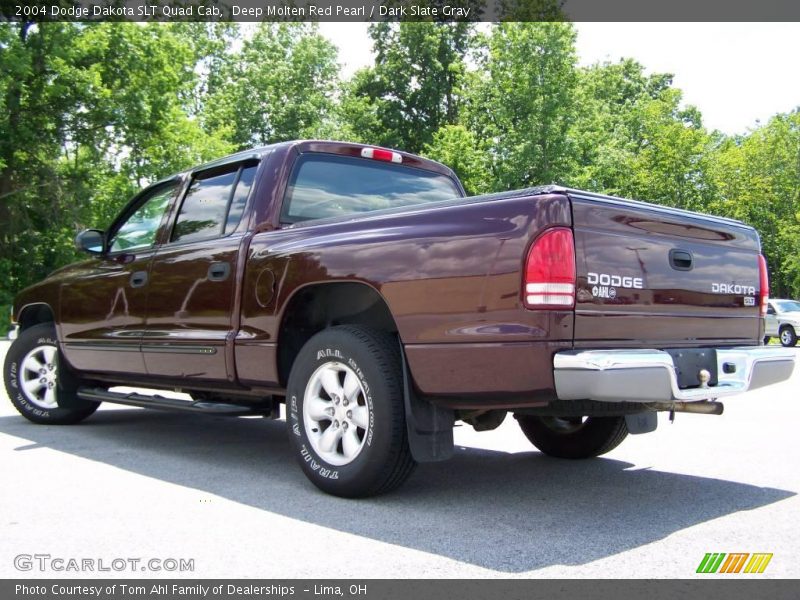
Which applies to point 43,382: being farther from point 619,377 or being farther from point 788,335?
point 788,335

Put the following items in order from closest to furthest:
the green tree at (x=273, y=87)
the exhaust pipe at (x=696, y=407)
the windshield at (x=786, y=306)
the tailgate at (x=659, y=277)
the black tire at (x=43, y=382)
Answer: the tailgate at (x=659, y=277)
the exhaust pipe at (x=696, y=407)
the black tire at (x=43, y=382)
the windshield at (x=786, y=306)
the green tree at (x=273, y=87)

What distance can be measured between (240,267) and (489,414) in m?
1.74

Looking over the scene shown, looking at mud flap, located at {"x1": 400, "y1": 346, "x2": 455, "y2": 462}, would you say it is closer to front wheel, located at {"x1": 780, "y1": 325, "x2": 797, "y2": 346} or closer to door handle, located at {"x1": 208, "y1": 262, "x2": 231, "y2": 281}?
door handle, located at {"x1": 208, "y1": 262, "x2": 231, "y2": 281}

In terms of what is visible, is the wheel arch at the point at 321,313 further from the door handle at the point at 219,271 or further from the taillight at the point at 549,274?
the taillight at the point at 549,274

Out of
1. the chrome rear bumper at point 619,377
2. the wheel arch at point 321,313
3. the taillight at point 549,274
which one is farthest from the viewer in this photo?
the wheel arch at point 321,313

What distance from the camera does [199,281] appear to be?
5402mm

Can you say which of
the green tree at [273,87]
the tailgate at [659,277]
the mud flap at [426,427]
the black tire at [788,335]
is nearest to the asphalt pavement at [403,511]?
the mud flap at [426,427]

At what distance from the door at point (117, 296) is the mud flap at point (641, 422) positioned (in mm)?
3359

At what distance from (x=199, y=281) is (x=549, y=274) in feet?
8.57

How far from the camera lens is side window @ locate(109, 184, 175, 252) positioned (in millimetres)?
6277

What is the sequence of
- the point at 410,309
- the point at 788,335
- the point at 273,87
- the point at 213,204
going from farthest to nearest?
the point at 273,87 → the point at 788,335 → the point at 213,204 → the point at 410,309

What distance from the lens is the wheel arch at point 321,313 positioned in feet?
15.6

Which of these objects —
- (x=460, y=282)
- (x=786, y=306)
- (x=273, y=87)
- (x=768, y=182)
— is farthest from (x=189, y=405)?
(x=273, y=87)
